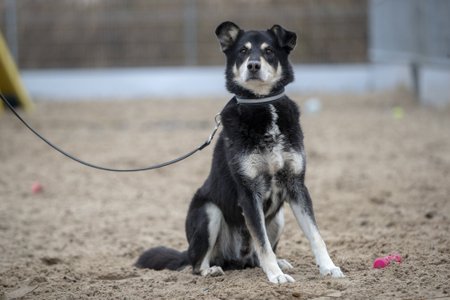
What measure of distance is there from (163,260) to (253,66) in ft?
5.27

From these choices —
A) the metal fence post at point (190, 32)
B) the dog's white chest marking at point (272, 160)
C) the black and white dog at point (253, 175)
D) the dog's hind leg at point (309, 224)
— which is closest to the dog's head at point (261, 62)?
the black and white dog at point (253, 175)

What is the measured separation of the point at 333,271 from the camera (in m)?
4.43

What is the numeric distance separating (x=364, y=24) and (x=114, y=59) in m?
7.08

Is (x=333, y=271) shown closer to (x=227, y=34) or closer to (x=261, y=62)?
(x=261, y=62)

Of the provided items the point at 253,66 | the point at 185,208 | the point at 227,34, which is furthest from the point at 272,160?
the point at 185,208

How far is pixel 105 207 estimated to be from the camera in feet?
25.0

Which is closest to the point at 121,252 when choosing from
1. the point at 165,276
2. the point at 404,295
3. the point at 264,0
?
the point at 165,276

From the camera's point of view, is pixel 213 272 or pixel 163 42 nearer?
pixel 213 272

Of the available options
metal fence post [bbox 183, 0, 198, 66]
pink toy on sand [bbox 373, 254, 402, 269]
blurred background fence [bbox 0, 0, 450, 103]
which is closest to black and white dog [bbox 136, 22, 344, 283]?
pink toy on sand [bbox 373, 254, 402, 269]

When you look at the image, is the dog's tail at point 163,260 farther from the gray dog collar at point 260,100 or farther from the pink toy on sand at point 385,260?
the pink toy on sand at point 385,260

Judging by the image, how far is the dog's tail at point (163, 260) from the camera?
515 centimetres

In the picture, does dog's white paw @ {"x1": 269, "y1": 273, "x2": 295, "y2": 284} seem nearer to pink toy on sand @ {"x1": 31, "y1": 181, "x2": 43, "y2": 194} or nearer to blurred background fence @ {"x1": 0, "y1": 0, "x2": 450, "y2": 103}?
pink toy on sand @ {"x1": 31, "y1": 181, "x2": 43, "y2": 194}

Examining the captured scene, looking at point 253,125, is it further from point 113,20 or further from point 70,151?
point 113,20

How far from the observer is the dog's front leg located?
14.5ft
